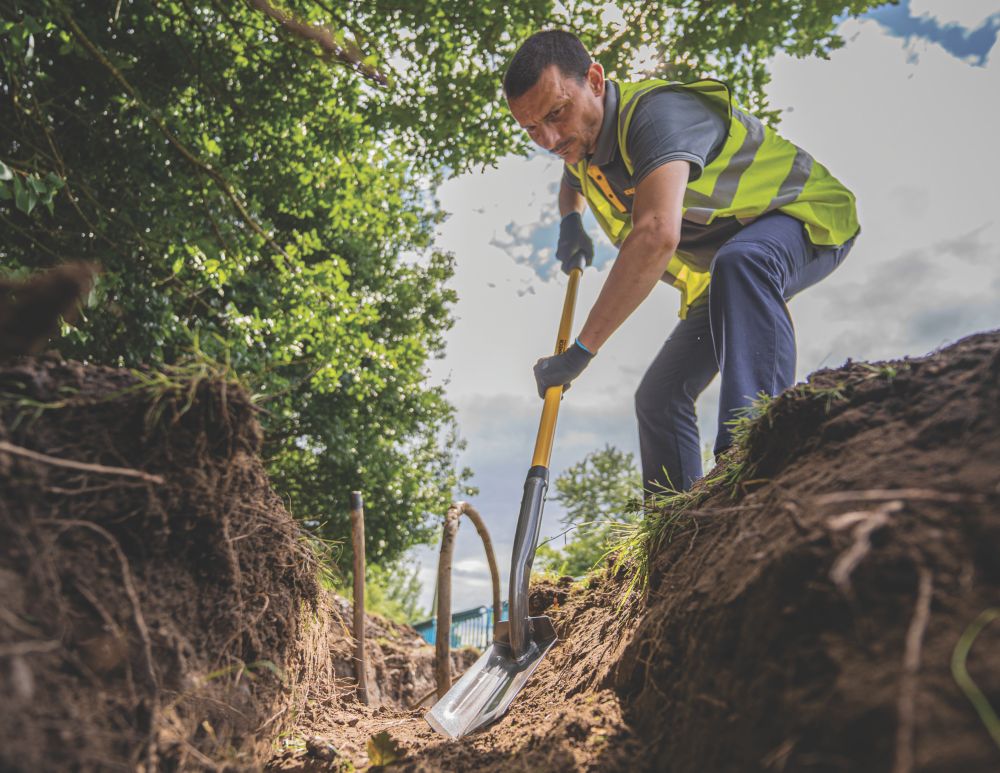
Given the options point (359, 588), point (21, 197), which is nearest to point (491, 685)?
point (359, 588)

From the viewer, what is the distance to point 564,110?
2.40 m

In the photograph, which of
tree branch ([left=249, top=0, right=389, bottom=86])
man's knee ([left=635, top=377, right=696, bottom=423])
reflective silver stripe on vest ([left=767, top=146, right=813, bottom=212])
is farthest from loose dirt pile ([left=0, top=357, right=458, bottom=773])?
tree branch ([left=249, top=0, right=389, bottom=86])

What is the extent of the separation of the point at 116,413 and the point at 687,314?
2454 millimetres

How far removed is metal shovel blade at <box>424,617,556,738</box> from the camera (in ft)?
5.97

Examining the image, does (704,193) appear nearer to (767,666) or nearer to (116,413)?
(767,666)

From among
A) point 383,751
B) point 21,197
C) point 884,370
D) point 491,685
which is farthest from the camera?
point 21,197

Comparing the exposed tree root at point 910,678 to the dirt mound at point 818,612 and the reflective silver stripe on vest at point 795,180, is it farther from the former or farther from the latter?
the reflective silver stripe on vest at point 795,180

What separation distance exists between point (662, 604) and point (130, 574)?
46.6 inches

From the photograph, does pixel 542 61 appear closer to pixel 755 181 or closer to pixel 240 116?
pixel 755 181

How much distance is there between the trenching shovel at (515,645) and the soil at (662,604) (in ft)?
0.83

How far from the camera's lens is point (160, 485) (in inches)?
43.4

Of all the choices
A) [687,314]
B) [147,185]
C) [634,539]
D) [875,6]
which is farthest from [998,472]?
[147,185]

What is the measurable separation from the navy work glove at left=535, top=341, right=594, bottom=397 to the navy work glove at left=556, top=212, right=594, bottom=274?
89 centimetres

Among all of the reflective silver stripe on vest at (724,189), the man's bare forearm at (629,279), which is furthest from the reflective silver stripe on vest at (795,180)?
the man's bare forearm at (629,279)
